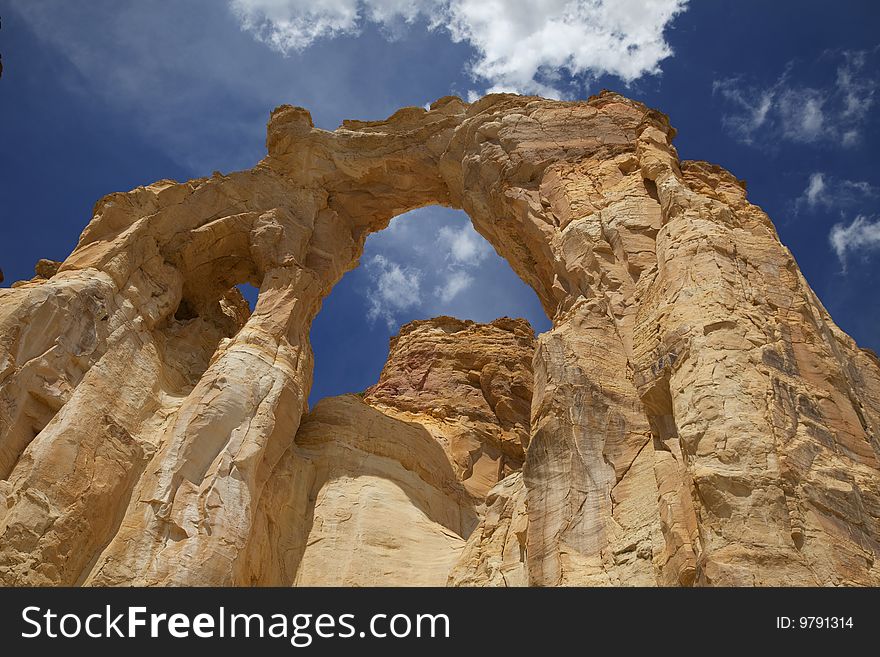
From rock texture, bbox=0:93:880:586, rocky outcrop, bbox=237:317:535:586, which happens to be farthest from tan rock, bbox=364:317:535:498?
rock texture, bbox=0:93:880:586

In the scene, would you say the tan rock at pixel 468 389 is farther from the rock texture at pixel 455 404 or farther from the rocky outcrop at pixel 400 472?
the rock texture at pixel 455 404

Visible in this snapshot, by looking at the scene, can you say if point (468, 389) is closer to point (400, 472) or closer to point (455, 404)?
point (455, 404)

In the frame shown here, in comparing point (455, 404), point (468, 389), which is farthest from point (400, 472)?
point (468, 389)

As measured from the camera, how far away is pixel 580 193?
731 inches

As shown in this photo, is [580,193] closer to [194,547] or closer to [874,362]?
[874,362]

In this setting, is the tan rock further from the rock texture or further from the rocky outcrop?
the rock texture

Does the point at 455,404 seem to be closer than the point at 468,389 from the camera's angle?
Yes

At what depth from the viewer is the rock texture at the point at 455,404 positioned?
35.7 ft

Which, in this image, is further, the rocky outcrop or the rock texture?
the rocky outcrop

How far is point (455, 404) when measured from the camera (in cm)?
2525

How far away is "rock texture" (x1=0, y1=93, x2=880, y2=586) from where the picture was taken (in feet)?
35.7

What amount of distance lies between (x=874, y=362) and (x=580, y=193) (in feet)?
22.5
